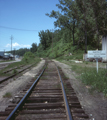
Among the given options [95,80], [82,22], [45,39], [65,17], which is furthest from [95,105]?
[45,39]

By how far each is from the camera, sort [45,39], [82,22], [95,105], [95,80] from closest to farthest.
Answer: [95,105] → [95,80] → [82,22] → [45,39]

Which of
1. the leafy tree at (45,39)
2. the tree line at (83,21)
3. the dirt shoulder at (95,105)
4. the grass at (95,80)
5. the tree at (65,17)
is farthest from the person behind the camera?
the leafy tree at (45,39)

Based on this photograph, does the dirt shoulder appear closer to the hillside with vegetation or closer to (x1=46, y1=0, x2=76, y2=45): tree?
the hillside with vegetation

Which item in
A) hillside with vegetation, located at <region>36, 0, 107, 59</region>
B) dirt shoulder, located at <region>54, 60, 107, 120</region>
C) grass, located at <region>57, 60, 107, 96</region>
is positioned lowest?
dirt shoulder, located at <region>54, 60, 107, 120</region>

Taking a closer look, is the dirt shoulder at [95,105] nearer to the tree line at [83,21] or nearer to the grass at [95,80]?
the grass at [95,80]

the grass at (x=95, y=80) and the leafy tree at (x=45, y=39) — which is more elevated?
the leafy tree at (x=45, y=39)

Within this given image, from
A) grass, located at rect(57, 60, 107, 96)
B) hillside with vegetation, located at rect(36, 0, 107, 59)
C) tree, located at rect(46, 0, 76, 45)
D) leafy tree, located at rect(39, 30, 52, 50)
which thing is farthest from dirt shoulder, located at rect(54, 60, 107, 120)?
leafy tree, located at rect(39, 30, 52, 50)

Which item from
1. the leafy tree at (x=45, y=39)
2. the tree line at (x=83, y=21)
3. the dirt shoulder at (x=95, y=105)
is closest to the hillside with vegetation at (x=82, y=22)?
the tree line at (x=83, y=21)

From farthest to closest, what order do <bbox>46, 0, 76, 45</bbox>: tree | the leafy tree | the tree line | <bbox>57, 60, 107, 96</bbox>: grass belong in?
the leafy tree, <bbox>46, 0, 76, 45</bbox>: tree, the tree line, <bbox>57, 60, 107, 96</bbox>: grass

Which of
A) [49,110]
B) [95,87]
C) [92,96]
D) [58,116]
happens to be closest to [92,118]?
[58,116]

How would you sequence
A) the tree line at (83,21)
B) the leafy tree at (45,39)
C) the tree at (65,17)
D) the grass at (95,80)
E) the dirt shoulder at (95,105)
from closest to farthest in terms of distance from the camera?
the dirt shoulder at (95,105) < the grass at (95,80) < the tree line at (83,21) < the tree at (65,17) < the leafy tree at (45,39)

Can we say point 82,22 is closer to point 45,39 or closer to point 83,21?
point 83,21

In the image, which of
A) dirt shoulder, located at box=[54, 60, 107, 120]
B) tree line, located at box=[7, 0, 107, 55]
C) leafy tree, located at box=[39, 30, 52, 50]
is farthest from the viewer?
leafy tree, located at box=[39, 30, 52, 50]

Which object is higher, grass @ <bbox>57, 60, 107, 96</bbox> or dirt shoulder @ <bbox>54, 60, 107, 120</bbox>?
grass @ <bbox>57, 60, 107, 96</bbox>
